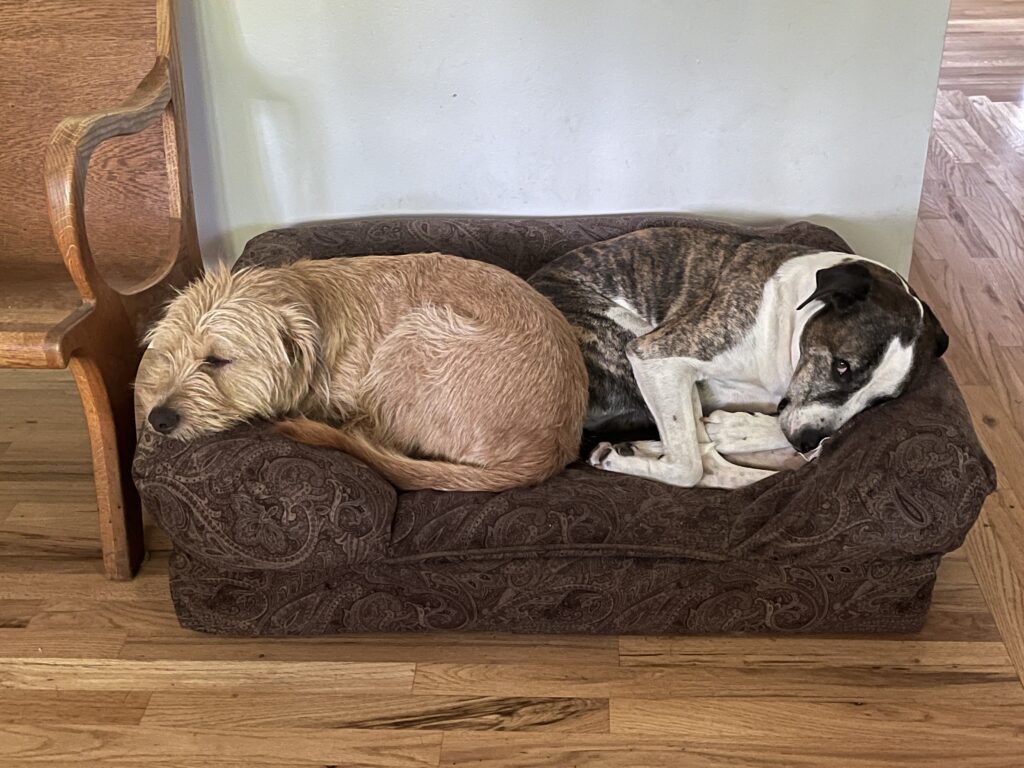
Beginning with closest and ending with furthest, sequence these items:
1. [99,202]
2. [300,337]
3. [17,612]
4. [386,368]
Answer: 1. [300,337]
2. [386,368]
3. [17,612]
4. [99,202]

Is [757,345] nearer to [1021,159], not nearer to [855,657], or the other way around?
[855,657]

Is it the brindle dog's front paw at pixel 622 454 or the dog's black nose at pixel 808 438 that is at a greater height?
the dog's black nose at pixel 808 438

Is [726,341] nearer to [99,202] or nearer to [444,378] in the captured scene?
[444,378]

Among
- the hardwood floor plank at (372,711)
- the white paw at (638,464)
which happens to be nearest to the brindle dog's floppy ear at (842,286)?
the white paw at (638,464)

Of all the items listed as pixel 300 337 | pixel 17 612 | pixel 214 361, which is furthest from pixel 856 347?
pixel 17 612

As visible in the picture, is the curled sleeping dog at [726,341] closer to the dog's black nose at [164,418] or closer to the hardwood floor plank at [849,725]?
the hardwood floor plank at [849,725]

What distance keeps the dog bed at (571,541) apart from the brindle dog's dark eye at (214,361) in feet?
0.45

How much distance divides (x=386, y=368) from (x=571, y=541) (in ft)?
1.74

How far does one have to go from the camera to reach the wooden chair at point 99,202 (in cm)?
203

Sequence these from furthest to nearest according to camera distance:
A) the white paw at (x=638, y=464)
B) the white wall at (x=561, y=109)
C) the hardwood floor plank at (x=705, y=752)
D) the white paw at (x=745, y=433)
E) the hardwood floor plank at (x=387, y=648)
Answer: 1. the white wall at (x=561, y=109)
2. the white paw at (x=745, y=433)
3. the white paw at (x=638, y=464)
4. the hardwood floor plank at (x=387, y=648)
5. the hardwood floor plank at (x=705, y=752)

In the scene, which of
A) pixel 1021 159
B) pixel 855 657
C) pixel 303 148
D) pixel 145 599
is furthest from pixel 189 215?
pixel 1021 159

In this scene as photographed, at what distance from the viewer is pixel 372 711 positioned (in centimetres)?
201

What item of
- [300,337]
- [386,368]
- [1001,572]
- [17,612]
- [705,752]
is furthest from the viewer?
[1001,572]

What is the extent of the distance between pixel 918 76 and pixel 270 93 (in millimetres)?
1697
